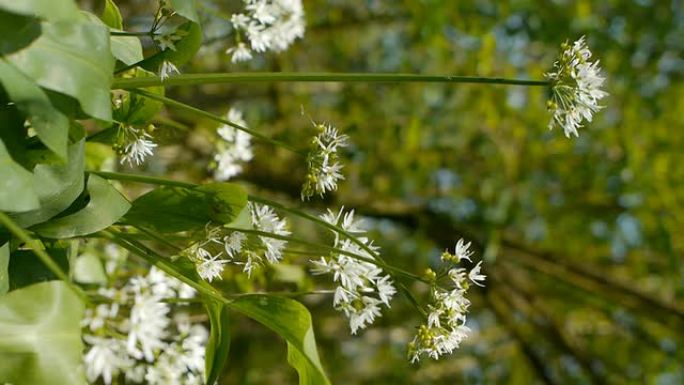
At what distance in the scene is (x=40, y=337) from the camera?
0.49m

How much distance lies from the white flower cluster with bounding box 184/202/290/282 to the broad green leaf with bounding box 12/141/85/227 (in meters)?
0.09

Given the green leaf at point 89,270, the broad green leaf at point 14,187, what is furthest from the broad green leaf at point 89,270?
the broad green leaf at point 14,187

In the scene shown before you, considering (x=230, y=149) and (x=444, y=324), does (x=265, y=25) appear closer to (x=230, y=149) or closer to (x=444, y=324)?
(x=230, y=149)

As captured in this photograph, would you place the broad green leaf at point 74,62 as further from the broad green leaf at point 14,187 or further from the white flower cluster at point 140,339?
the white flower cluster at point 140,339

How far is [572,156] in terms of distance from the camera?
5.90 ft

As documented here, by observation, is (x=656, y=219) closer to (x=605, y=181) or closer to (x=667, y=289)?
(x=605, y=181)

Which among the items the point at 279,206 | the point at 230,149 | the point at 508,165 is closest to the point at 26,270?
the point at 279,206

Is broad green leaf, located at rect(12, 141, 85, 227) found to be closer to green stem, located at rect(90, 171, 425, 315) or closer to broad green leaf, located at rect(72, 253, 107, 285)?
green stem, located at rect(90, 171, 425, 315)

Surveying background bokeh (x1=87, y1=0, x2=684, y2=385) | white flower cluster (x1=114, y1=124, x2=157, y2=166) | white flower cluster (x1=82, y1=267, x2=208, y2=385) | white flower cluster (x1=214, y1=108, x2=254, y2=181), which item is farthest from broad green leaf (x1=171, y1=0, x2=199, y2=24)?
background bokeh (x1=87, y1=0, x2=684, y2=385)

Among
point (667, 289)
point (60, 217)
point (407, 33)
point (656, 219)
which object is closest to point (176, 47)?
point (60, 217)

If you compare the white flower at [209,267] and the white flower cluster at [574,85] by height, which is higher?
the white flower cluster at [574,85]

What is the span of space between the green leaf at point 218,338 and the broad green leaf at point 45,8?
0.19 meters

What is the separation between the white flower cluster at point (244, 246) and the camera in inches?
22.9

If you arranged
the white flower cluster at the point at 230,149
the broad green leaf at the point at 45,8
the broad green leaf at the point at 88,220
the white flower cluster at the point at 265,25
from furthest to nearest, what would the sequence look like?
1. the white flower cluster at the point at 230,149
2. the white flower cluster at the point at 265,25
3. the broad green leaf at the point at 88,220
4. the broad green leaf at the point at 45,8
